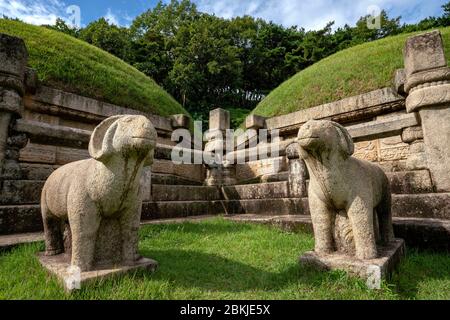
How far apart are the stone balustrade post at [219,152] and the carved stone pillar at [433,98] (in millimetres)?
4239

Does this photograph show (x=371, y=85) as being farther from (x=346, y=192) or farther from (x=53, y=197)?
(x=53, y=197)

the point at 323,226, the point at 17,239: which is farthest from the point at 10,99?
the point at 323,226

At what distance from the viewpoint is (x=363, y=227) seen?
8.50ft

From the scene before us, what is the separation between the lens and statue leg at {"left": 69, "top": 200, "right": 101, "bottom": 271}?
234 cm

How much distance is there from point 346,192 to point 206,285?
1479 mm

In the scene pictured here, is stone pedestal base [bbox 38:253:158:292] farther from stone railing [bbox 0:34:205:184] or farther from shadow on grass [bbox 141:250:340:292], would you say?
stone railing [bbox 0:34:205:184]

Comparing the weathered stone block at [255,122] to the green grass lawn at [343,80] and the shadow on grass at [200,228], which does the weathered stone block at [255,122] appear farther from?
the shadow on grass at [200,228]

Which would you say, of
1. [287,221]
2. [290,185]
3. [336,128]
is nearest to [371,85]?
[290,185]

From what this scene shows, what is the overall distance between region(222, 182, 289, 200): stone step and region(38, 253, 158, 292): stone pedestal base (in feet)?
11.4

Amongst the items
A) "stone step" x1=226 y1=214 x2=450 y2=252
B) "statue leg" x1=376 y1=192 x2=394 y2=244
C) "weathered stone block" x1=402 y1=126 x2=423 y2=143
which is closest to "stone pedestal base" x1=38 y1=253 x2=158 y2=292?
"statue leg" x1=376 y1=192 x2=394 y2=244

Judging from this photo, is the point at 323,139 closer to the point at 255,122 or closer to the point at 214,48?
the point at 255,122

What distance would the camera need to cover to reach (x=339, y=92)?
8805 millimetres

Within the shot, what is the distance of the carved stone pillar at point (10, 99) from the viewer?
422cm

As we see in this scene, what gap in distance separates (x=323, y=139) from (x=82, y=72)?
29.0 ft
